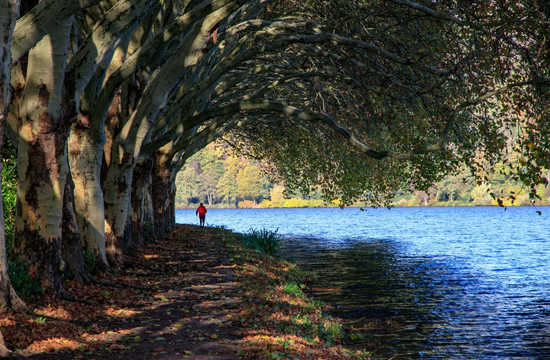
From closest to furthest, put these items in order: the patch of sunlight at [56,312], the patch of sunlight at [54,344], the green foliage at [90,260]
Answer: the patch of sunlight at [54,344] → the patch of sunlight at [56,312] → the green foliage at [90,260]

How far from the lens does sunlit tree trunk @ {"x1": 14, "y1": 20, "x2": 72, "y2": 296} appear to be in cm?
964

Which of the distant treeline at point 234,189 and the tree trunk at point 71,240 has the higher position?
the distant treeline at point 234,189

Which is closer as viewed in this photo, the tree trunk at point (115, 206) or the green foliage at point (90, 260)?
the green foliage at point (90, 260)

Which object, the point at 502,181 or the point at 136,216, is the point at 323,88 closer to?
the point at 136,216

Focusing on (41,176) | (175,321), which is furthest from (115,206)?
(175,321)

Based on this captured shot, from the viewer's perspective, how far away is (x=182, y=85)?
17.2 m

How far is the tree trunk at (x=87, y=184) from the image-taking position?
13.0 meters

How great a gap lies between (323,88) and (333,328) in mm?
9877

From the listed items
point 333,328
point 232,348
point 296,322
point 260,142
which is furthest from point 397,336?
point 260,142

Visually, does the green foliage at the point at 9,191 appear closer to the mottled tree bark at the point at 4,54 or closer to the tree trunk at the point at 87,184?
the tree trunk at the point at 87,184

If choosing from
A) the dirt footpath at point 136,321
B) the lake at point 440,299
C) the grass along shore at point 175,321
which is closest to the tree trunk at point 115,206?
the grass along shore at point 175,321

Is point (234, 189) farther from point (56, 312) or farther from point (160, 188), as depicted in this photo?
point (56, 312)

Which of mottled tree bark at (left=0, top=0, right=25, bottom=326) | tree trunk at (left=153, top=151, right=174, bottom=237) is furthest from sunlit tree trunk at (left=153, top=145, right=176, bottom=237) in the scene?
mottled tree bark at (left=0, top=0, right=25, bottom=326)

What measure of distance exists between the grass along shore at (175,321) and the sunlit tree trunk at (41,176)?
721 millimetres
